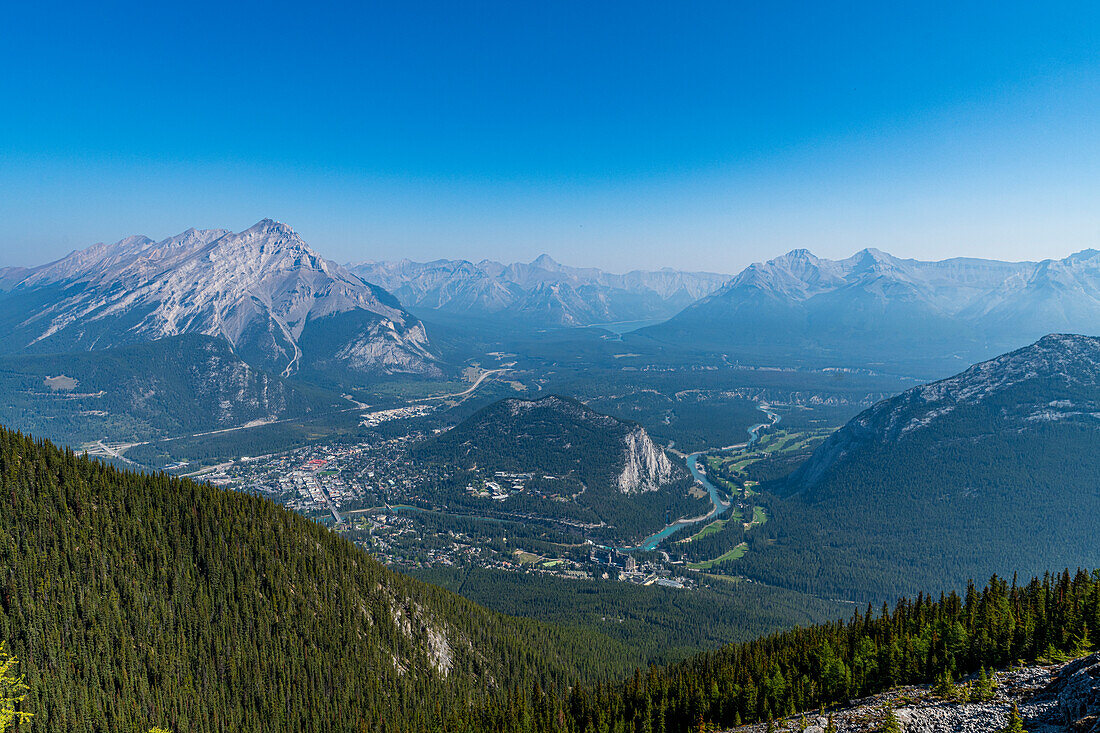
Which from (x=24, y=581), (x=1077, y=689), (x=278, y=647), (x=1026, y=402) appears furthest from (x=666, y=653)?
(x=1026, y=402)

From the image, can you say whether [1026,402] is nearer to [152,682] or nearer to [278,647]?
[278,647]

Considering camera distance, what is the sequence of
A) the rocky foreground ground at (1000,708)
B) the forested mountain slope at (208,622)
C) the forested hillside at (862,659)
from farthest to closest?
the forested mountain slope at (208,622) < the forested hillside at (862,659) < the rocky foreground ground at (1000,708)

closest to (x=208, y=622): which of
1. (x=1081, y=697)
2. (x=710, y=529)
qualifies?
(x=1081, y=697)

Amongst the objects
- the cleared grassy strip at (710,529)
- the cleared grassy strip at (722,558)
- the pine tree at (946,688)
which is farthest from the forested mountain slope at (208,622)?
the cleared grassy strip at (710,529)

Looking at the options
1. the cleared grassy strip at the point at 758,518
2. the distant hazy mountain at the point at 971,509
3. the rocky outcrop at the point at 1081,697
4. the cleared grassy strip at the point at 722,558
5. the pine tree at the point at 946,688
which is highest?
the rocky outcrop at the point at 1081,697

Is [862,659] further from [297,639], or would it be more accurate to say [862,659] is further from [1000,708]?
[297,639]

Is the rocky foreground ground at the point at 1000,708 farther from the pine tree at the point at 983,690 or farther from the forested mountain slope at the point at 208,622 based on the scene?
the forested mountain slope at the point at 208,622
